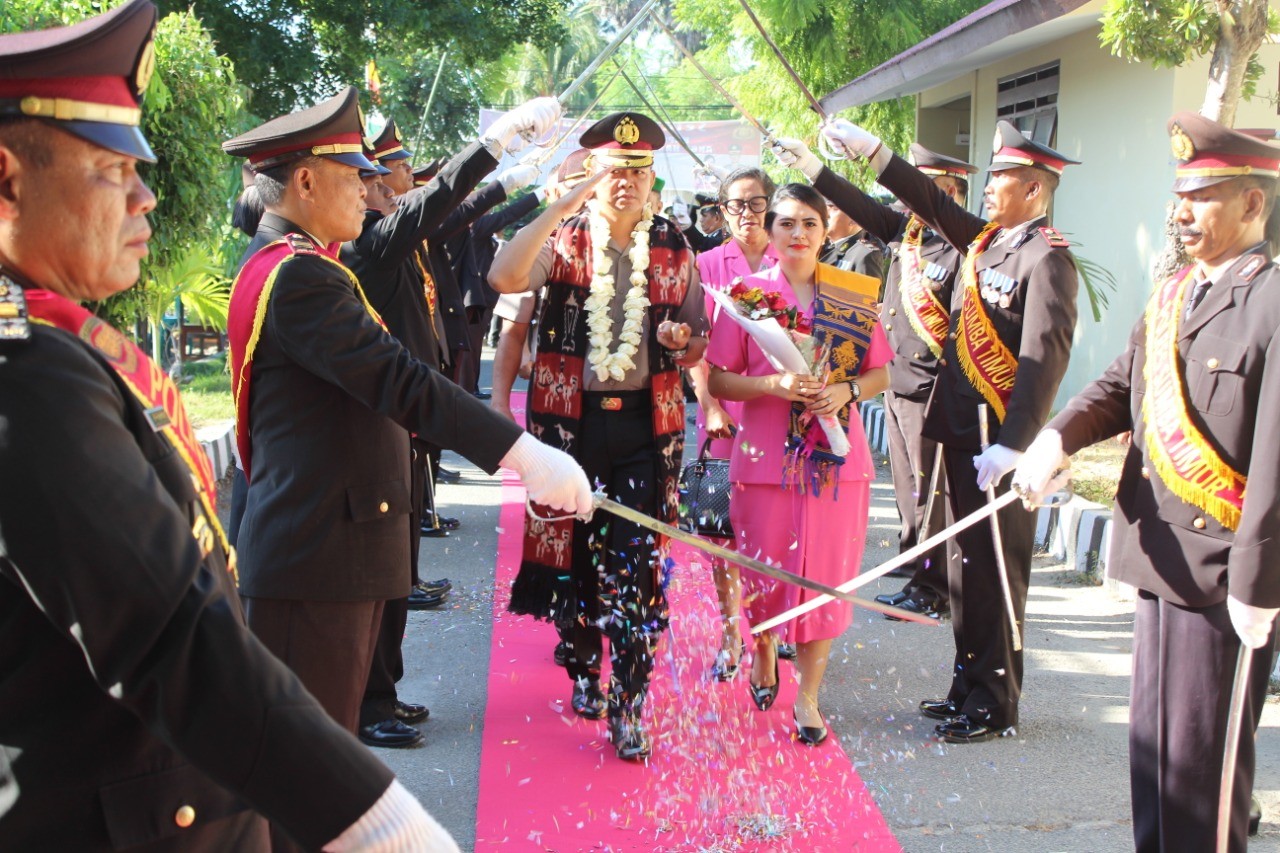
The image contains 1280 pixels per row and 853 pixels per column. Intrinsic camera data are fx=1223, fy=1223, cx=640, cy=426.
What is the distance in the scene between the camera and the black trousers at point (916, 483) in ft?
21.0

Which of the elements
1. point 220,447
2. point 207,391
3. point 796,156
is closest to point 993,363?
point 796,156

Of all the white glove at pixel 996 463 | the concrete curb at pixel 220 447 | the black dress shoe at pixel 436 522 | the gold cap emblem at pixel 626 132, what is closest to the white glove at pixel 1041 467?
the white glove at pixel 996 463

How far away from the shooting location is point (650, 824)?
383cm

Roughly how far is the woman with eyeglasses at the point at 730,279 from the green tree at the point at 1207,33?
2.91 metres

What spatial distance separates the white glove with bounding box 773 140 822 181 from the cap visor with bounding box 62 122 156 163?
3411 millimetres

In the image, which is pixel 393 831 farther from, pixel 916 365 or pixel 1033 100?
pixel 1033 100

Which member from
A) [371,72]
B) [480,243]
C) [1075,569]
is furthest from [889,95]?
[1075,569]

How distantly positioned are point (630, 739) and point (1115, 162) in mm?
8733

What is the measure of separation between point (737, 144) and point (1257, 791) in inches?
888

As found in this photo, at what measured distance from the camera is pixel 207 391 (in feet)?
42.7

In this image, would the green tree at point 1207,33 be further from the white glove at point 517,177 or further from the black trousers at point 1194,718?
the black trousers at point 1194,718

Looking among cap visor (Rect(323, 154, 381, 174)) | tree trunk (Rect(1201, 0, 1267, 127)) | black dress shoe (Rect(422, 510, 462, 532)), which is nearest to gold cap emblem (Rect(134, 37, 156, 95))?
cap visor (Rect(323, 154, 381, 174))

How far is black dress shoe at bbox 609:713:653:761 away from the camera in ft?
14.3

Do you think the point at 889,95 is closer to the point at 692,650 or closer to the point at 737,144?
the point at 737,144
